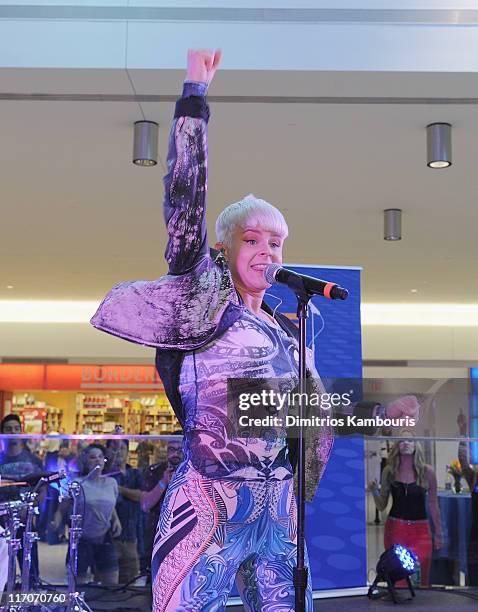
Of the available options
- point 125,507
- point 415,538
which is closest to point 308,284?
point 125,507

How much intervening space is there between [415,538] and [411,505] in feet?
0.67

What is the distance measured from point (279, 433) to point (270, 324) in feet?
0.90

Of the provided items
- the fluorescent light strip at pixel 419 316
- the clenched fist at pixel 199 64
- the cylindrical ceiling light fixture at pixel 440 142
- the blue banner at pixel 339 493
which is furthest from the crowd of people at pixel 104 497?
the fluorescent light strip at pixel 419 316

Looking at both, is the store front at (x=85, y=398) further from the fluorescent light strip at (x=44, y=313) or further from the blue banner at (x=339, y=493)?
the blue banner at (x=339, y=493)

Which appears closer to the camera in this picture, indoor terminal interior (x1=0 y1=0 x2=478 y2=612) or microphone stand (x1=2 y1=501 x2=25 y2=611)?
indoor terminal interior (x1=0 y1=0 x2=478 y2=612)

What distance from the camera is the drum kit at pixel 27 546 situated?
12.7 ft

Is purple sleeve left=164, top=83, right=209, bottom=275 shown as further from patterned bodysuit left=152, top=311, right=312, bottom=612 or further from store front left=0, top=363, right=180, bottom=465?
store front left=0, top=363, right=180, bottom=465

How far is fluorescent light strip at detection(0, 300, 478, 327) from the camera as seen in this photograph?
11734 mm

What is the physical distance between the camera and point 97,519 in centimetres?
463

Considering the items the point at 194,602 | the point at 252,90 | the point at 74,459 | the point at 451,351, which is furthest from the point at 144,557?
the point at 451,351

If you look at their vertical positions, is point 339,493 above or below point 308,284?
below

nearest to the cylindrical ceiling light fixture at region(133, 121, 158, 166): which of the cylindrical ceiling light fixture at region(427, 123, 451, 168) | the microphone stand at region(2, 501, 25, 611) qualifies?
the cylindrical ceiling light fixture at region(427, 123, 451, 168)

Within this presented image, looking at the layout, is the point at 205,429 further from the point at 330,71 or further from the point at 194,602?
the point at 330,71

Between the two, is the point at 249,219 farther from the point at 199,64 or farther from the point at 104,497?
the point at 104,497
